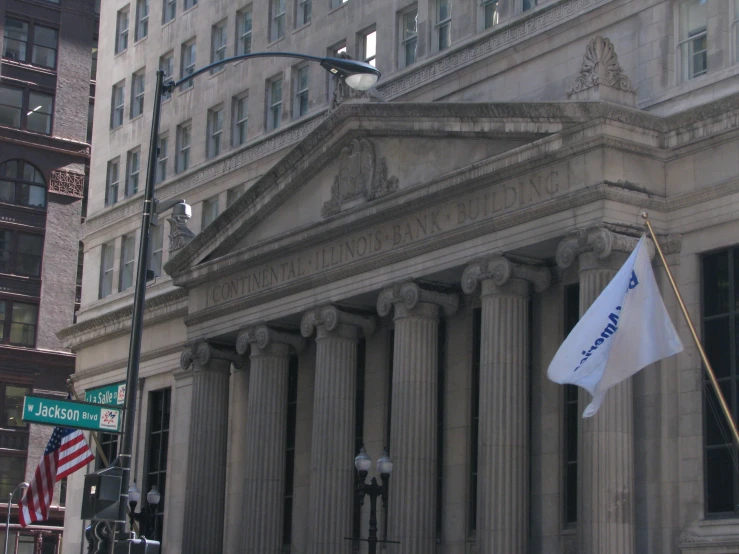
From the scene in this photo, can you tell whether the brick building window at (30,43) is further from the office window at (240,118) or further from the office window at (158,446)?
the office window at (158,446)

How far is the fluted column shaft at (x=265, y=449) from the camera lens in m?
43.2

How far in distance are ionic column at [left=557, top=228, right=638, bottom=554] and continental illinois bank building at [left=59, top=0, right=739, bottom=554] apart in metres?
0.05

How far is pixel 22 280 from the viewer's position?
8025 cm

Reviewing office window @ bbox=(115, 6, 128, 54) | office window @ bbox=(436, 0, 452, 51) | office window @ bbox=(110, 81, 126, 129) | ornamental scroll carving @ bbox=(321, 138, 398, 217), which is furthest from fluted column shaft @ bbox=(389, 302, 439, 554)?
office window @ bbox=(115, 6, 128, 54)

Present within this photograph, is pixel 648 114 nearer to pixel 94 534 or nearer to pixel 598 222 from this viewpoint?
pixel 598 222

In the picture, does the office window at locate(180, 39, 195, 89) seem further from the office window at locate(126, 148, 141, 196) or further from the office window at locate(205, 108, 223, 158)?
the office window at locate(126, 148, 141, 196)

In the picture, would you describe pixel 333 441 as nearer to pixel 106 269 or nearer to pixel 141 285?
pixel 141 285

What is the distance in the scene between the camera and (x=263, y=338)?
44500 millimetres

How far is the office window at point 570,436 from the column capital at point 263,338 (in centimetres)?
1147

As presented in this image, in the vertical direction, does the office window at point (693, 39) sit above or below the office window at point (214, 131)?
below

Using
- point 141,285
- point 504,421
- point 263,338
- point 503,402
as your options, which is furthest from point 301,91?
point 141,285

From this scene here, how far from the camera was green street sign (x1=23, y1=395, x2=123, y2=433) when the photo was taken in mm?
25047

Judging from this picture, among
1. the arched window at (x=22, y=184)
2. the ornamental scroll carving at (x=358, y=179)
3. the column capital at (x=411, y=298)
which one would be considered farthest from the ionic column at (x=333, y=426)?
the arched window at (x=22, y=184)

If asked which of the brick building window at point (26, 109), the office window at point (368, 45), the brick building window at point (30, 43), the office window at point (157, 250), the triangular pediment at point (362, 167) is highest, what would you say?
the brick building window at point (30, 43)
